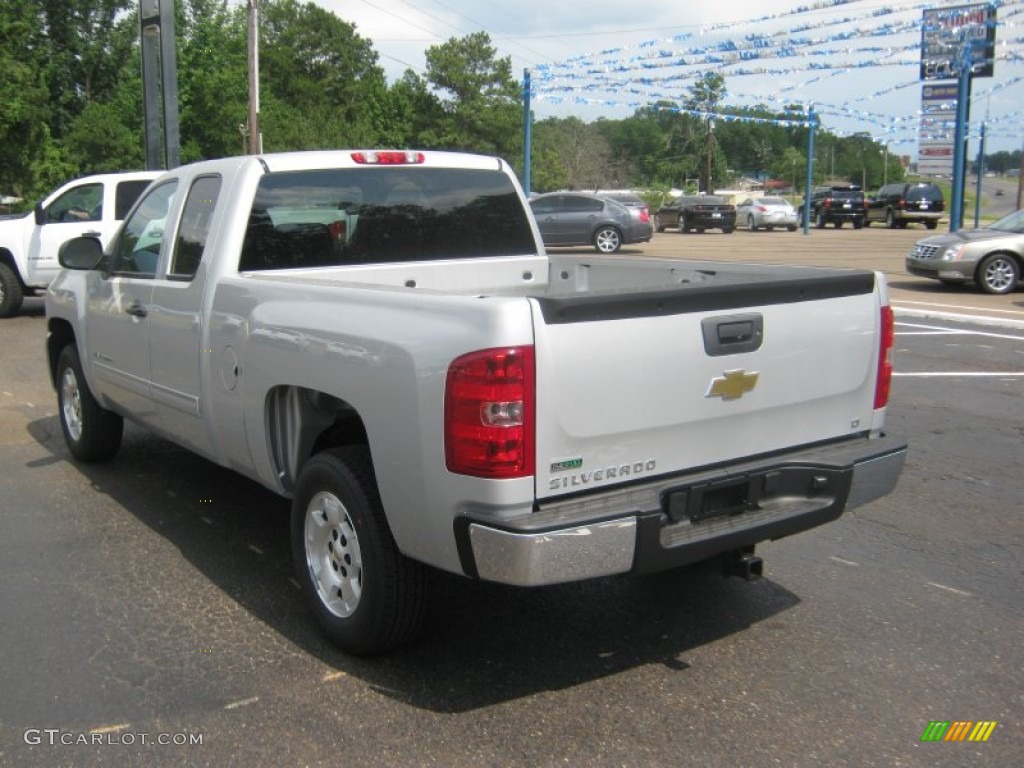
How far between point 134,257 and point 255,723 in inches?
124

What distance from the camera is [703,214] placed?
135 feet

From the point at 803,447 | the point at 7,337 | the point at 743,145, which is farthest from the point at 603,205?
the point at 743,145

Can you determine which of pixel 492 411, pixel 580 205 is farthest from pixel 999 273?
pixel 492 411

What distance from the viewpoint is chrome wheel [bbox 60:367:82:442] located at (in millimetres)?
6641

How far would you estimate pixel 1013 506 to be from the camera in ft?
19.0

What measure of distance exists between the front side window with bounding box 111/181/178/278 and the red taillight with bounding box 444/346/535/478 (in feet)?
8.96

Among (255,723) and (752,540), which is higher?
(752,540)

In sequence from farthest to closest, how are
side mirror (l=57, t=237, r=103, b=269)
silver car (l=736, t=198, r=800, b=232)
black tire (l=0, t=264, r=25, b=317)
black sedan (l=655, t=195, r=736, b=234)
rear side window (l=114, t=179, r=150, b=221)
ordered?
silver car (l=736, t=198, r=800, b=232) → black sedan (l=655, t=195, r=736, b=234) → black tire (l=0, t=264, r=25, b=317) → rear side window (l=114, t=179, r=150, b=221) → side mirror (l=57, t=237, r=103, b=269)

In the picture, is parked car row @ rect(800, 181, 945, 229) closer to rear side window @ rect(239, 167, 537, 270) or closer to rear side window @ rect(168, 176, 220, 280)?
rear side window @ rect(239, 167, 537, 270)

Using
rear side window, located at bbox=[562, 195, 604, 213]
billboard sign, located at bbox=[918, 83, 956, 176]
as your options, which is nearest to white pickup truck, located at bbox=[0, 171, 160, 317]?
rear side window, located at bbox=[562, 195, 604, 213]

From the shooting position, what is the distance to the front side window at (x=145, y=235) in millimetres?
5449

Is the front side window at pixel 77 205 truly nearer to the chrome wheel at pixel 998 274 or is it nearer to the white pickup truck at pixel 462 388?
the white pickup truck at pixel 462 388

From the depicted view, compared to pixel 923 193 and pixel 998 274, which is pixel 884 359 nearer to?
pixel 998 274

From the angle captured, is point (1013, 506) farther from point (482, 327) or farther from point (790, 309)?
point (482, 327)
